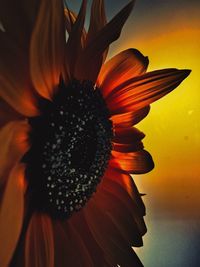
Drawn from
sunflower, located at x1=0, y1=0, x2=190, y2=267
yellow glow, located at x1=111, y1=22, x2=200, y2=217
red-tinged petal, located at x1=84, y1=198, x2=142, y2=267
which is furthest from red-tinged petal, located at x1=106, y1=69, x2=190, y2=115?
yellow glow, located at x1=111, y1=22, x2=200, y2=217

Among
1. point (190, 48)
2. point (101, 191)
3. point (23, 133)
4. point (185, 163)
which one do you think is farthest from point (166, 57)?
point (23, 133)

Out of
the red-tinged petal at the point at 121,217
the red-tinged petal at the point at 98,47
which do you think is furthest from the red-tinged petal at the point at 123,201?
the red-tinged petal at the point at 98,47

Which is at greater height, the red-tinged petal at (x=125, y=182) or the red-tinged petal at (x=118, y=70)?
the red-tinged petal at (x=118, y=70)

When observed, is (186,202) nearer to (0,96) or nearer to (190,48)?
(190,48)

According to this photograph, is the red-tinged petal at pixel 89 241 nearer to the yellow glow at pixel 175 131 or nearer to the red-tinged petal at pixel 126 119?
the red-tinged petal at pixel 126 119

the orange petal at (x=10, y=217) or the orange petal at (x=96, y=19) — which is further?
the orange petal at (x=96, y=19)

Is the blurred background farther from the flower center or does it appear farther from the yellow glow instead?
the flower center

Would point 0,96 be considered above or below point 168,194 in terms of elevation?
above
